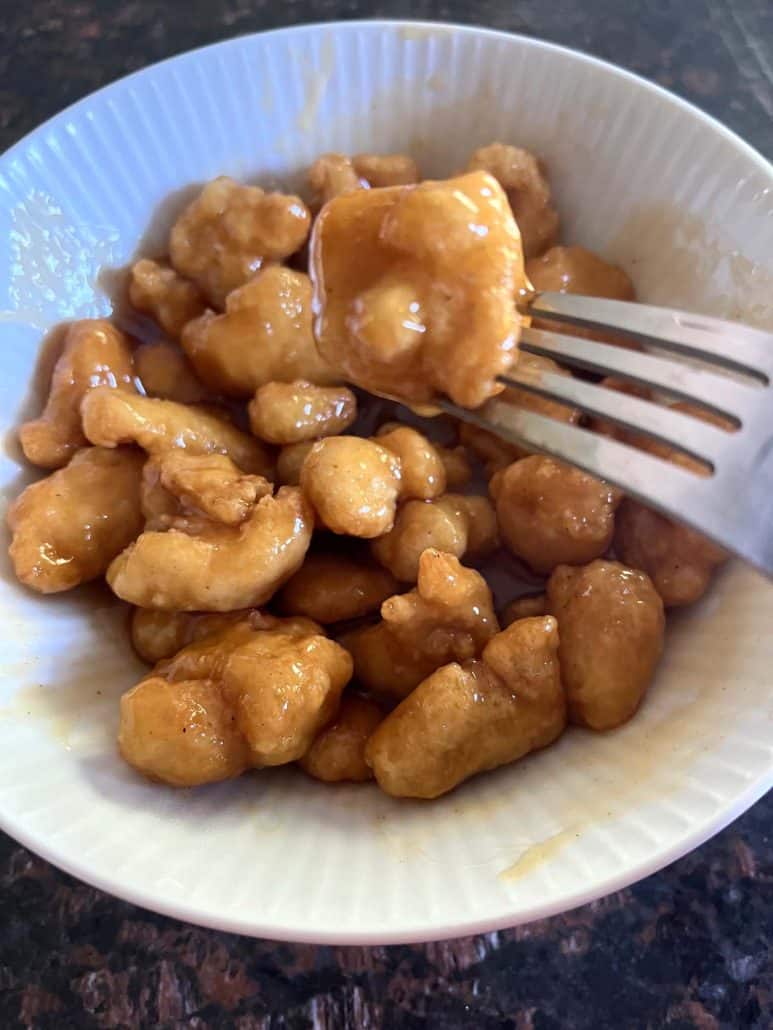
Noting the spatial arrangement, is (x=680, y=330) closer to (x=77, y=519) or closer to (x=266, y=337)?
(x=266, y=337)

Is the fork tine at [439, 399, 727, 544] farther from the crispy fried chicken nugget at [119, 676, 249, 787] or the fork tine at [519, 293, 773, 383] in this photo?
the crispy fried chicken nugget at [119, 676, 249, 787]

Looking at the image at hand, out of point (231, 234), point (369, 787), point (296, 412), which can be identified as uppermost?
point (231, 234)

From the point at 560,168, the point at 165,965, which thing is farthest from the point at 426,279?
the point at 165,965

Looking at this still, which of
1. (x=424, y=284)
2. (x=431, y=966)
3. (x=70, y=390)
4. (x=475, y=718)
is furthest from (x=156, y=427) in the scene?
(x=431, y=966)

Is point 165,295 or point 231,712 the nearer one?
point 231,712

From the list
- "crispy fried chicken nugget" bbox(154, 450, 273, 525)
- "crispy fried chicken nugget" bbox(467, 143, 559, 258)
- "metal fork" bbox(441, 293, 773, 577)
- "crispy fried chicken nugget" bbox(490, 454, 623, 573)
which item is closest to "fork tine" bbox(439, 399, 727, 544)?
"metal fork" bbox(441, 293, 773, 577)

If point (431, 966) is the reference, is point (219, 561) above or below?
above

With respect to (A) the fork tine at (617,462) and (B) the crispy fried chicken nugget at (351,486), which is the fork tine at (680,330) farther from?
(B) the crispy fried chicken nugget at (351,486)
